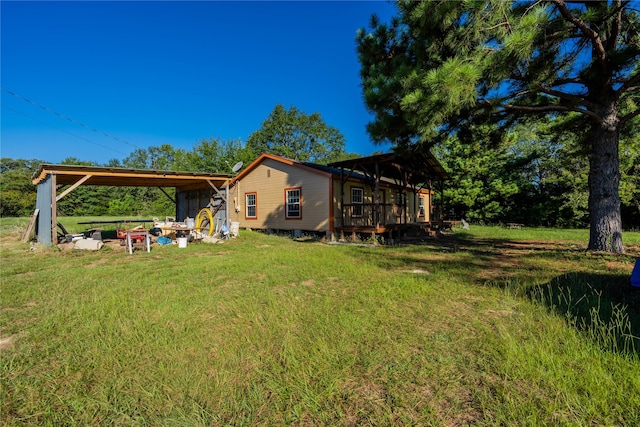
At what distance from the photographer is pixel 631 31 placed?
6.88 m

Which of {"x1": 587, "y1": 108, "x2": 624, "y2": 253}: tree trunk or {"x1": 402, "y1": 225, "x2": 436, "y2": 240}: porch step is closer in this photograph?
{"x1": 587, "y1": 108, "x2": 624, "y2": 253}: tree trunk

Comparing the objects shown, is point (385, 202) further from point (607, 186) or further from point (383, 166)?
point (607, 186)

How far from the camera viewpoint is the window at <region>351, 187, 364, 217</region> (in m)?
13.4

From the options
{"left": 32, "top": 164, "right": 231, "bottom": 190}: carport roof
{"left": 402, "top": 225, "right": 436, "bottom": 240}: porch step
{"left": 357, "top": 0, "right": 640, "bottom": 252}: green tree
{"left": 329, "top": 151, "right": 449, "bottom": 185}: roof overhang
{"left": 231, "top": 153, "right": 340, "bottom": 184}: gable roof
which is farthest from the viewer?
{"left": 402, "top": 225, "right": 436, "bottom": 240}: porch step

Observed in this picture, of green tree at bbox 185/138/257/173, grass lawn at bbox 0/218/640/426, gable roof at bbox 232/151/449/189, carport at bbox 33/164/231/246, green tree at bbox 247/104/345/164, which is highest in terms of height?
green tree at bbox 247/104/345/164

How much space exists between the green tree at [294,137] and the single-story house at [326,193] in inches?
1016

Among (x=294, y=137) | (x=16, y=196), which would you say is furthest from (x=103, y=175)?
(x=16, y=196)

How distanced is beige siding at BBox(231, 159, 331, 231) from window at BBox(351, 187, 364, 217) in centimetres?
163

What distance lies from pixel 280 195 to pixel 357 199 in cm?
373

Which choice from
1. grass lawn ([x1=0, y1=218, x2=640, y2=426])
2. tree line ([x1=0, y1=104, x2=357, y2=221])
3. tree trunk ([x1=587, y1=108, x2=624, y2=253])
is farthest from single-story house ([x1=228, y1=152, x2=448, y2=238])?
tree line ([x1=0, y1=104, x2=357, y2=221])

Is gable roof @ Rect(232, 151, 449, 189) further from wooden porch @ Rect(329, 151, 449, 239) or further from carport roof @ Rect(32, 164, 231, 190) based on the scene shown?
carport roof @ Rect(32, 164, 231, 190)

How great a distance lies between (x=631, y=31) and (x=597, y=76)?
1.20m

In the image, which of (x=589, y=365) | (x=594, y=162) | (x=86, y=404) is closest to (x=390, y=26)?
(x=594, y=162)

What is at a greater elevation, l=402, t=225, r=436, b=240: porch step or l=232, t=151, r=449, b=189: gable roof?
l=232, t=151, r=449, b=189: gable roof
